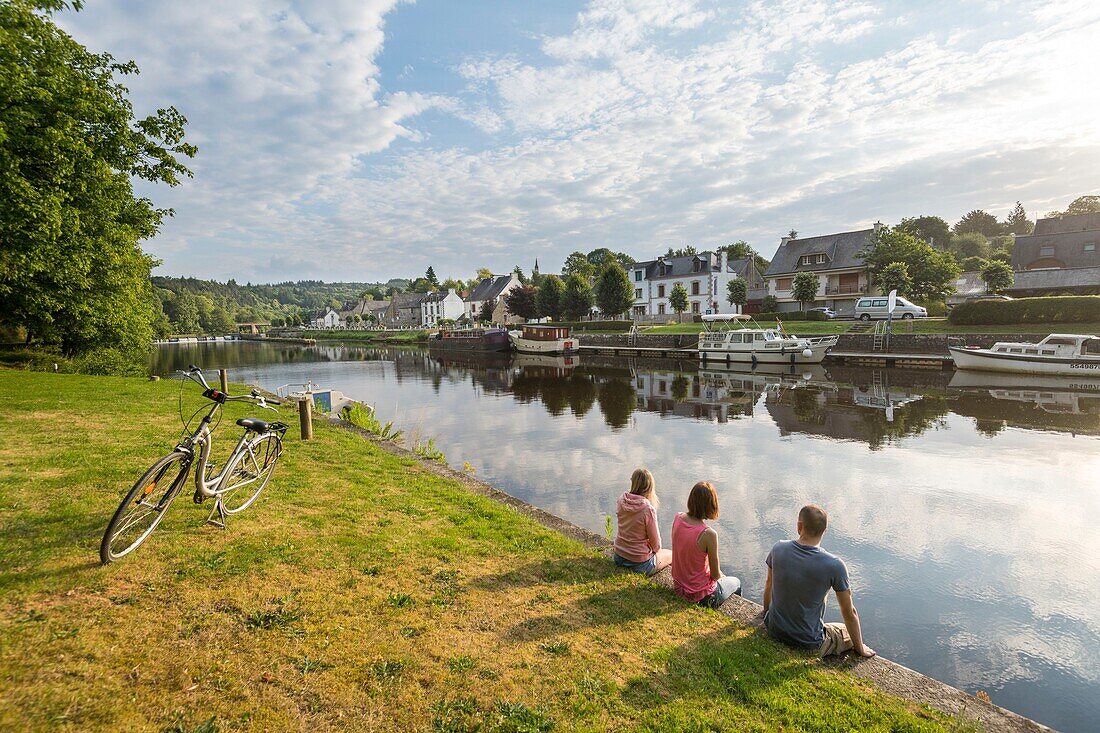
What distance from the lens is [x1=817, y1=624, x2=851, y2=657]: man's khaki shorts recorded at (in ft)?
13.4

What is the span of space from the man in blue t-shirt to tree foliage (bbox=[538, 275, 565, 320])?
63109 mm

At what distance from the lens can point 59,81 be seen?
543 inches

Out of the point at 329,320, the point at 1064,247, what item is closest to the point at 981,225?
the point at 1064,247

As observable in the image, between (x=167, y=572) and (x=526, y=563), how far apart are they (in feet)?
10.8

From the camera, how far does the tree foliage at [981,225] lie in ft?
319

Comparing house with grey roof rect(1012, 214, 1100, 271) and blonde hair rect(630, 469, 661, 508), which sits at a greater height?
house with grey roof rect(1012, 214, 1100, 271)

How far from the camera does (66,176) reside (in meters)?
14.4

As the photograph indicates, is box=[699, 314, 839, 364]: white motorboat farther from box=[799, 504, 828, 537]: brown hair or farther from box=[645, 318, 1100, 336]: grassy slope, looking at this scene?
box=[799, 504, 828, 537]: brown hair

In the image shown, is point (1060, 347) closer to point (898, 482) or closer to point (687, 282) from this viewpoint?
point (898, 482)

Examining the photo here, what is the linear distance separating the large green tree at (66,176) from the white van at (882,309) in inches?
1677

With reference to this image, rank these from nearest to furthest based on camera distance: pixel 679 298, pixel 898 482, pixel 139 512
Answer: pixel 139 512 < pixel 898 482 < pixel 679 298

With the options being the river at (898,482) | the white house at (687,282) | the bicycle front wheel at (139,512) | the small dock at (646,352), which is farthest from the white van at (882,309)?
the bicycle front wheel at (139,512)

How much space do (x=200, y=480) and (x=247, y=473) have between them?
1.18 meters

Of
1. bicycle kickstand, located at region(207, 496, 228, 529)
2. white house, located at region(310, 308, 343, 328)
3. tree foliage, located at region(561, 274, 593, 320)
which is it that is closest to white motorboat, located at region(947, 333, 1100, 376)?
bicycle kickstand, located at region(207, 496, 228, 529)
